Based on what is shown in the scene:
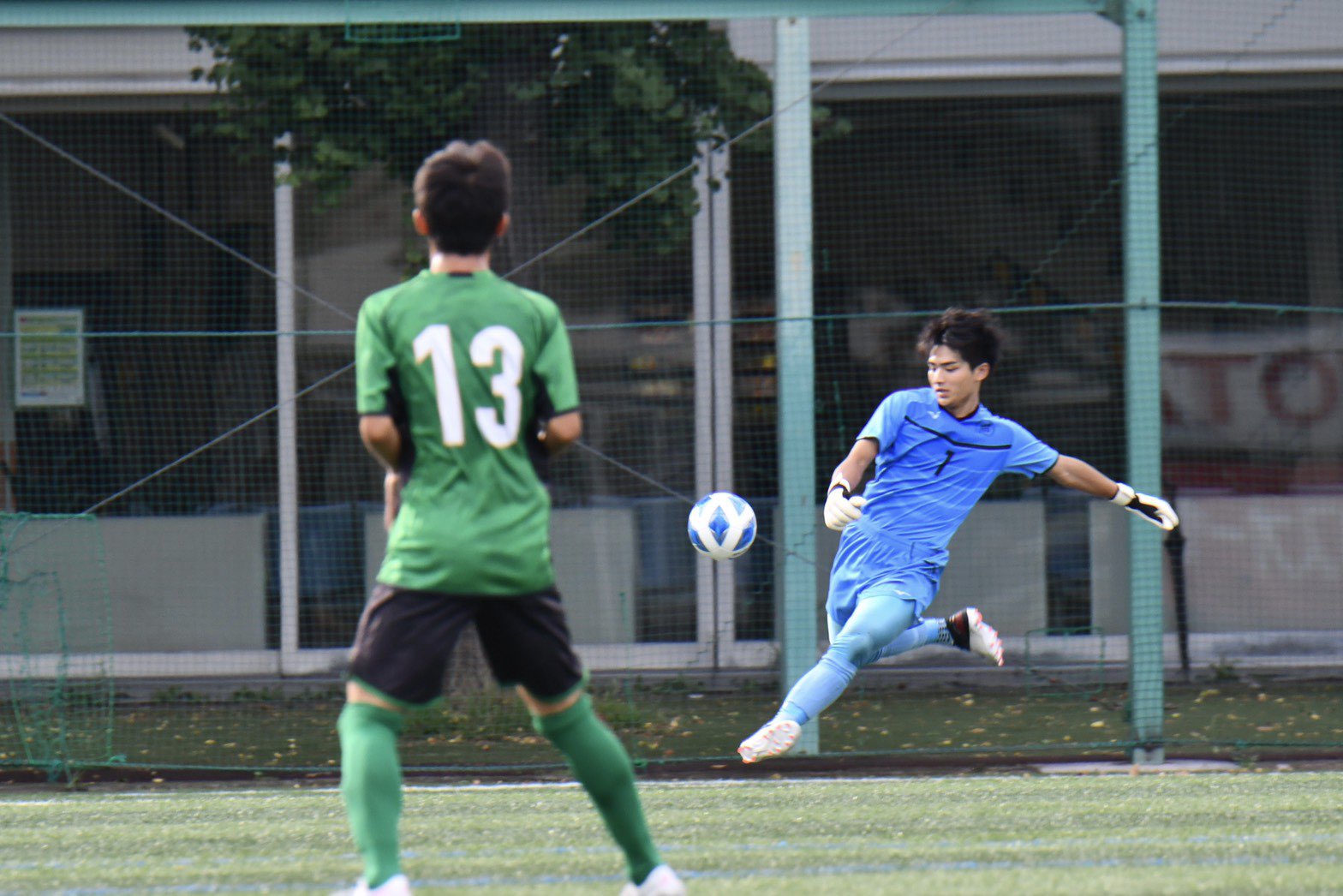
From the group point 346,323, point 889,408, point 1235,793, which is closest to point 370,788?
point 889,408

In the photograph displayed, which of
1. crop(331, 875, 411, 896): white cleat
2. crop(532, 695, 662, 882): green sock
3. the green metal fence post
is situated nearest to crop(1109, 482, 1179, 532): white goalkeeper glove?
the green metal fence post

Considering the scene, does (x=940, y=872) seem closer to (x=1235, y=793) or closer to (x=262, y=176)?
(x=1235, y=793)

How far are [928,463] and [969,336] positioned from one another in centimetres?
47

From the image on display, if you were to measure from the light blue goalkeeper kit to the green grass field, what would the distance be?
74cm

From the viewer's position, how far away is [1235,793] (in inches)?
236

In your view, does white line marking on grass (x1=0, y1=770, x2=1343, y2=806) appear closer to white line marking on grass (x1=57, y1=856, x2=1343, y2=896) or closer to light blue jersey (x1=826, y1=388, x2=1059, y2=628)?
light blue jersey (x1=826, y1=388, x2=1059, y2=628)

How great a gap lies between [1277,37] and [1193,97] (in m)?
0.65

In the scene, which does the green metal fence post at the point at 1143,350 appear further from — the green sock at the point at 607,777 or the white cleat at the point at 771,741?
the green sock at the point at 607,777

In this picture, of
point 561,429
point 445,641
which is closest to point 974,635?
point 561,429

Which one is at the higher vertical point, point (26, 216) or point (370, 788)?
point (26, 216)

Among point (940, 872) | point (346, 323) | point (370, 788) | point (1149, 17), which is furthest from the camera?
point (346, 323)

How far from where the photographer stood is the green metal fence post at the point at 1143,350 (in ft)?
26.3

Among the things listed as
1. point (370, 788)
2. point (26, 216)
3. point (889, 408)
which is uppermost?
point (26, 216)

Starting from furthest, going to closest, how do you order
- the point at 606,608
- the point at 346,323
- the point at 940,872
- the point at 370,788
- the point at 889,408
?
the point at 346,323
the point at 606,608
the point at 889,408
the point at 940,872
the point at 370,788
